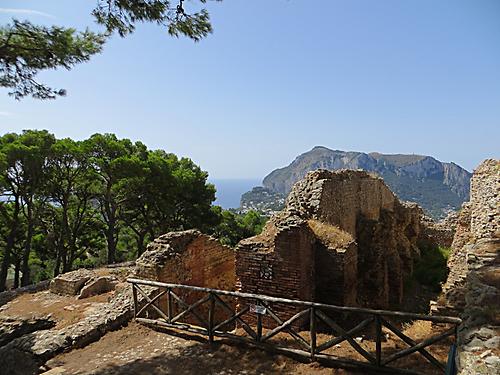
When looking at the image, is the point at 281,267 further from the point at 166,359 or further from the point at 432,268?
the point at 432,268

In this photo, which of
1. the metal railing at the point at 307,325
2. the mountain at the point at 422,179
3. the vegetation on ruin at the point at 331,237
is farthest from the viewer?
the mountain at the point at 422,179

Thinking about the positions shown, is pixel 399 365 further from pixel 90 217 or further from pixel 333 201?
pixel 90 217

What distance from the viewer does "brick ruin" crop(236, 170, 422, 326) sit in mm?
7602

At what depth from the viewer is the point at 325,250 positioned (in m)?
7.98

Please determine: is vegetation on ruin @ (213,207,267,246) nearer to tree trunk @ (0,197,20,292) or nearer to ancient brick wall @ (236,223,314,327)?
tree trunk @ (0,197,20,292)

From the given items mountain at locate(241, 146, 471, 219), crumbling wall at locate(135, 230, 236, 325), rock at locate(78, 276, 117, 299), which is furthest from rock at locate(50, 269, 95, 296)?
mountain at locate(241, 146, 471, 219)

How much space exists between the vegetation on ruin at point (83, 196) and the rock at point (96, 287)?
377 inches

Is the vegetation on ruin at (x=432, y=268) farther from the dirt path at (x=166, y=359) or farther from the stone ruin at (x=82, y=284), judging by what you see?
the stone ruin at (x=82, y=284)

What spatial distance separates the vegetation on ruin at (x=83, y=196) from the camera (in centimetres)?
1947

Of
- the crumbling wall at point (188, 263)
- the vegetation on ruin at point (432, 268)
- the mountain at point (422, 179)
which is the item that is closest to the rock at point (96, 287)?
the crumbling wall at point (188, 263)

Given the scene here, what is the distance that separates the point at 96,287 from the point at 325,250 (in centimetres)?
830

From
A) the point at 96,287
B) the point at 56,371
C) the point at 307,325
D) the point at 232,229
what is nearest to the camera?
the point at 56,371

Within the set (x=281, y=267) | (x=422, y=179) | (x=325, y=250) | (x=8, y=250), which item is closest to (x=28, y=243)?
(x=8, y=250)

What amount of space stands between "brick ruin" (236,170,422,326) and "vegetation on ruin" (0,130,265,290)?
40.4ft
